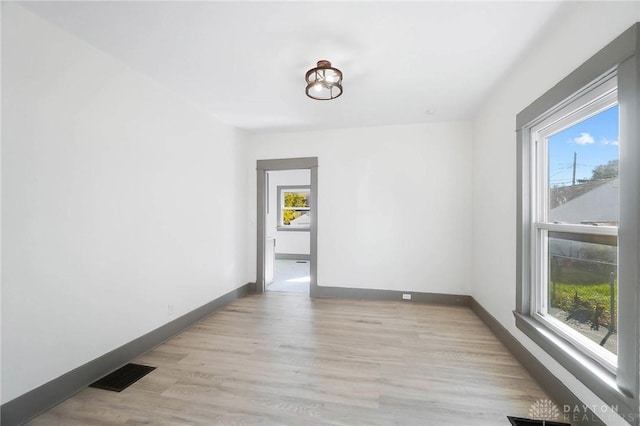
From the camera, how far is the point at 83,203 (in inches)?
79.4

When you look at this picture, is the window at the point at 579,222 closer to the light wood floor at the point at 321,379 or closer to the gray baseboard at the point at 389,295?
the light wood floor at the point at 321,379

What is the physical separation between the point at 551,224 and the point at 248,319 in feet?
10.6

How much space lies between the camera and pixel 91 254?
6.82ft

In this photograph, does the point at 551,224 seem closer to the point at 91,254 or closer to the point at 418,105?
the point at 418,105

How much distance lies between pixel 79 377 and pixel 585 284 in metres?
3.65

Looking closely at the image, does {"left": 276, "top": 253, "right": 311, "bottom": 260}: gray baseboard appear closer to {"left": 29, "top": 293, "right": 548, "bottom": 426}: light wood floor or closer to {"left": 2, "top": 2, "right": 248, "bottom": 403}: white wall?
{"left": 29, "top": 293, "right": 548, "bottom": 426}: light wood floor

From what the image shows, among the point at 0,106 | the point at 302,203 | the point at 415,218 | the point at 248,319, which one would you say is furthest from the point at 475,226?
the point at 302,203

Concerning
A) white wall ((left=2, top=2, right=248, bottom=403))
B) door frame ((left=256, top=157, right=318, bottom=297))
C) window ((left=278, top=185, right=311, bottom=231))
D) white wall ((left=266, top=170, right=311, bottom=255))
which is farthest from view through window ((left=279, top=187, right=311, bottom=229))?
white wall ((left=2, top=2, right=248, bottom=403))

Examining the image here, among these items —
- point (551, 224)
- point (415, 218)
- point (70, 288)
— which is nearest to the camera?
Result: point (70, 288)

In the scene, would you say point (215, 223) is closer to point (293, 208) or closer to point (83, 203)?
point (83, 203)

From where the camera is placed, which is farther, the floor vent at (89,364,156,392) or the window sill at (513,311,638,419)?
the floor vent at (89,364,156,392)

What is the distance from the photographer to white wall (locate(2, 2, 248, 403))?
5.41ft

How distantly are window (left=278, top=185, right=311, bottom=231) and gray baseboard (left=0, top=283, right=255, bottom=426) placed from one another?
5133mm

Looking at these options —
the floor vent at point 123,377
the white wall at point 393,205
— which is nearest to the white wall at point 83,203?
the floor vent at point 123,377
